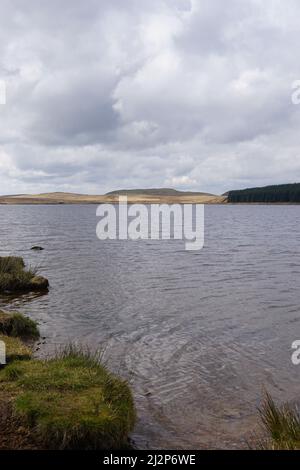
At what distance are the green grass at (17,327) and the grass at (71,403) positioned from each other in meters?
4.09

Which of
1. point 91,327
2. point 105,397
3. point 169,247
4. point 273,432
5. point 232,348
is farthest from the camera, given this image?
point 169,247

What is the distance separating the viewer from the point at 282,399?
9.74 m

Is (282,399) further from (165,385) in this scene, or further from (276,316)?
(276,316)

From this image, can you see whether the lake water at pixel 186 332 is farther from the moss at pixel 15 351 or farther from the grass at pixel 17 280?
the moss at pixel 15 351

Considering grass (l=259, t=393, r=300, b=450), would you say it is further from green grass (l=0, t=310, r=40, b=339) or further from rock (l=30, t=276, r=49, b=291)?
rock (l=30, t=276, r=49, b=291)

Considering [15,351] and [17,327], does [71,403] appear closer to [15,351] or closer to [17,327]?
[15,351]

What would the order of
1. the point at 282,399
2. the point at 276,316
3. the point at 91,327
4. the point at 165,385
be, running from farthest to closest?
the point at 276,316 → the point at 91,327 → the point at 165,385 → the point at 282,399

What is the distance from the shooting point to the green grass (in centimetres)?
1368

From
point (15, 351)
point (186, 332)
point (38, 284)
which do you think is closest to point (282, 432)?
point (15, 351)

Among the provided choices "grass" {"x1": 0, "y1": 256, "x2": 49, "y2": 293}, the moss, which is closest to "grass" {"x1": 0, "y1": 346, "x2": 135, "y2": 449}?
the moss

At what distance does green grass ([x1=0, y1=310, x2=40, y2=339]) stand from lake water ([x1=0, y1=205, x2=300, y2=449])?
480 millimetres
